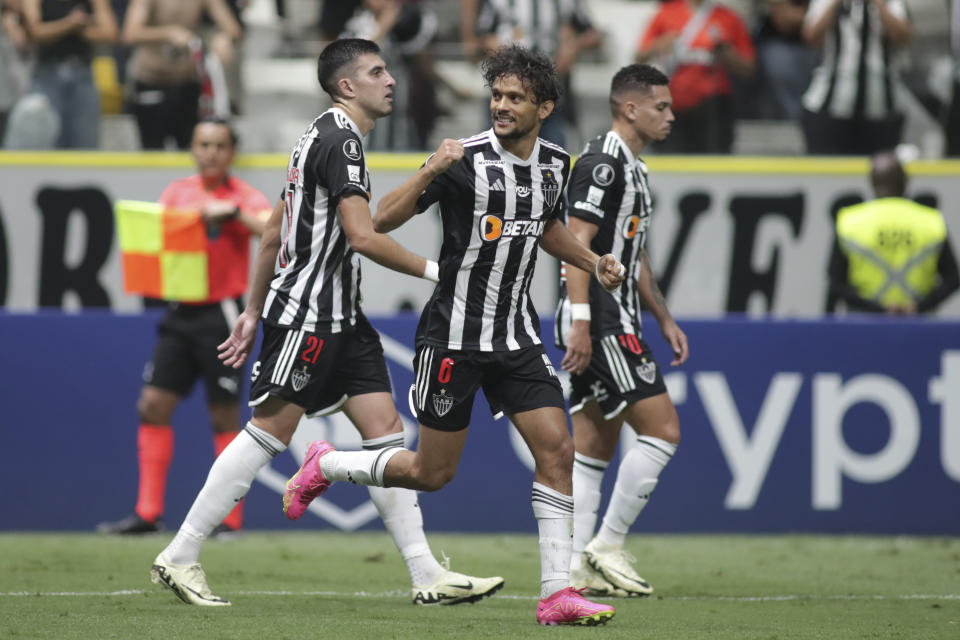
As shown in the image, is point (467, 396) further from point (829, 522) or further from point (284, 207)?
point (829, 522)

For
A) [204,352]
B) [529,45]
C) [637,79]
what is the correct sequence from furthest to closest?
[529,45], [204,352], [637,79]

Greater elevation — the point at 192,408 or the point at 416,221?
the point at 416,221

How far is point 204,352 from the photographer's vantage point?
829 cm

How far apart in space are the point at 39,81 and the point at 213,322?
3.56m

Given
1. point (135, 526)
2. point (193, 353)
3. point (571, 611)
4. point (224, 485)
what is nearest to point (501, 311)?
point (571, 611)

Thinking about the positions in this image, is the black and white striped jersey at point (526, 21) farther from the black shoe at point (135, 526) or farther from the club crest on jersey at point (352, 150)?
the club crest on jersey at point (352, 150)

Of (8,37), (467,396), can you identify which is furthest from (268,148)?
(467,396)

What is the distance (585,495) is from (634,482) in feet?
0.99

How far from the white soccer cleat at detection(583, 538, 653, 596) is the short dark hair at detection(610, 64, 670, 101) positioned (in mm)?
2148

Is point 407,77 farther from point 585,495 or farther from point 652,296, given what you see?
point 585,495

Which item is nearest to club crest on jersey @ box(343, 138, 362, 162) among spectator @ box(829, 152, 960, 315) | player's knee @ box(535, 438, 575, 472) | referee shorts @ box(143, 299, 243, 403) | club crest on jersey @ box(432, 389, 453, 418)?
club crest on jersey @ box(432, 389, 453, 418)

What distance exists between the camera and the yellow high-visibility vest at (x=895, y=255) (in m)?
9.43

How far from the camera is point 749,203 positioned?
11.4m

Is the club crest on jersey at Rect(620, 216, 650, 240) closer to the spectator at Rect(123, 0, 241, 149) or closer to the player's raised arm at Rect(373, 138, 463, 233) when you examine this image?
the player's raised arm at Rect(373, 138, 463, 233)
